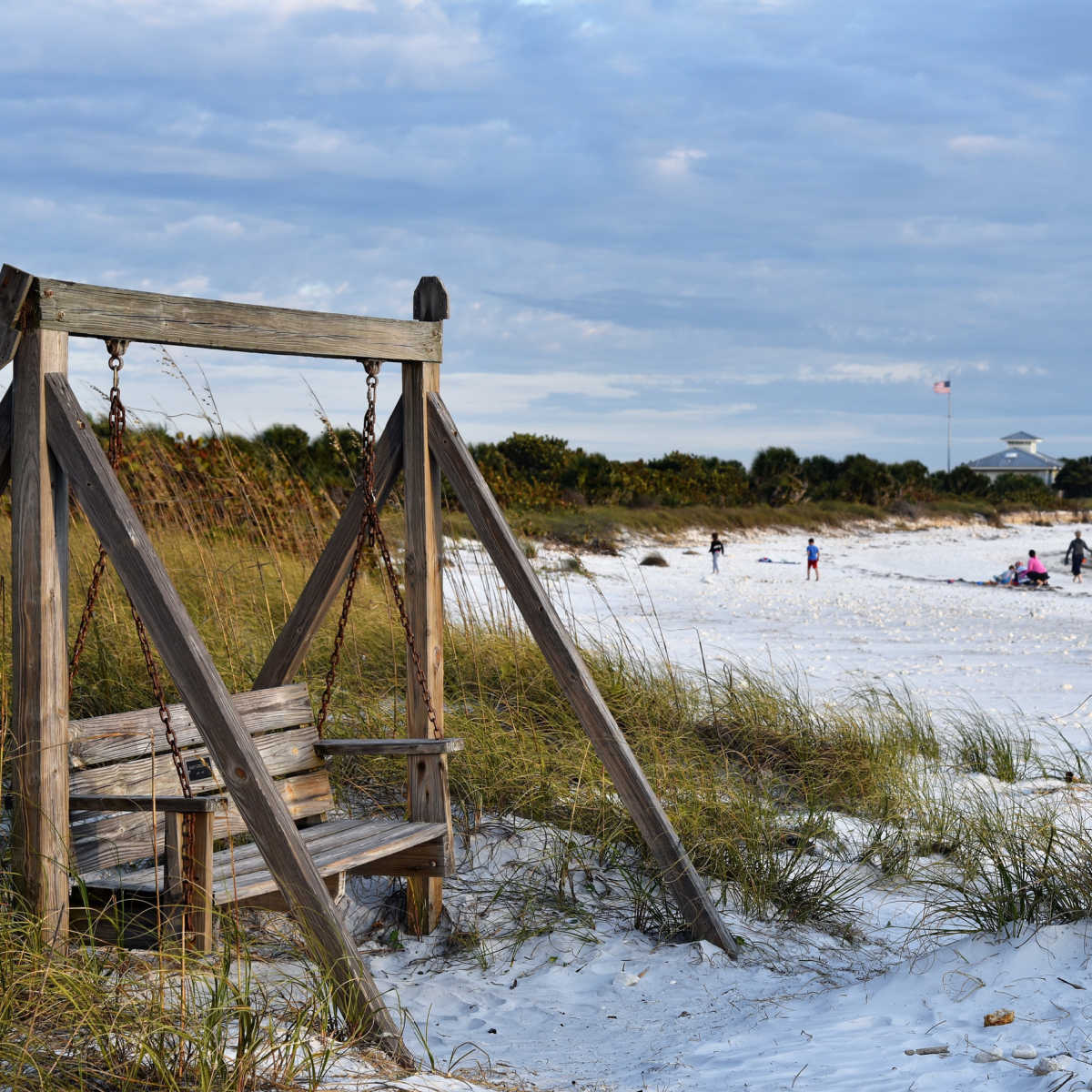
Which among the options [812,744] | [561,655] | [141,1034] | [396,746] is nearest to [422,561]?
[561,655]

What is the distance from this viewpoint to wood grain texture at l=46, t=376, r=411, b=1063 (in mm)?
3307

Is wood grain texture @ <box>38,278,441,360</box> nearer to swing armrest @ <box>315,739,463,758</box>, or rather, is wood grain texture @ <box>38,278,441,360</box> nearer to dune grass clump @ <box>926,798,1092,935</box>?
swing armrest @ <box>315,739,463,758</box>

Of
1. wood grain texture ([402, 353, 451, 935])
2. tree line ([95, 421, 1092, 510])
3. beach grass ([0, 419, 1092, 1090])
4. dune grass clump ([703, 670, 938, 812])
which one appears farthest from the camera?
tree line ([95, 421, 1092, 510])

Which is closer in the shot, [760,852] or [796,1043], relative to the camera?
[796,1043]

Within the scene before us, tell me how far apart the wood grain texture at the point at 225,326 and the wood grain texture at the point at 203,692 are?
232 mm

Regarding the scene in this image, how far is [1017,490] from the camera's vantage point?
5466 cm

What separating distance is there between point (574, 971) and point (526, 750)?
1.28 meters

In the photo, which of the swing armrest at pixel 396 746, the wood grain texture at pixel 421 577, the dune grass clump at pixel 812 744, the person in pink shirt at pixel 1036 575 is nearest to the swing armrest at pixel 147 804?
the swing armrest at pixel 396 746

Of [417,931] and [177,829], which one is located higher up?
[177,829]

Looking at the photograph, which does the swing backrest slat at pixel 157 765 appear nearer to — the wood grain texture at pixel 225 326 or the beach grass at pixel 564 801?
the beach grass at pixel 564 801

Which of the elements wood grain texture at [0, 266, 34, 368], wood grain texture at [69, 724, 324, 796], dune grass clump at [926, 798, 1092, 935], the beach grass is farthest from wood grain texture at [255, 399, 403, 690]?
dune grass clump at [926, 798, 1092, 935]

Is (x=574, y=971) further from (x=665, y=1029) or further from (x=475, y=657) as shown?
(x=475, y=657)

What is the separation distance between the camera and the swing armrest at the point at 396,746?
4.08 meters

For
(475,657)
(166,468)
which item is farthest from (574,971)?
(166,468)
